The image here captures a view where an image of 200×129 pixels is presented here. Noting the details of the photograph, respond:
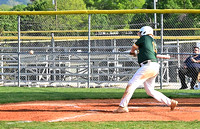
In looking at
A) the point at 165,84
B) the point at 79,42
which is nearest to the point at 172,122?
the point at 165,84

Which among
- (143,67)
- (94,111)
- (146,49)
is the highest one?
(146,49)

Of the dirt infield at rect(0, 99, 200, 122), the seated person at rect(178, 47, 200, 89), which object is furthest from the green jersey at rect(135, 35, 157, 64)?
the seated person at rect(178, 47, 200, 89)

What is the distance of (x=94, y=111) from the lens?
9711 mm

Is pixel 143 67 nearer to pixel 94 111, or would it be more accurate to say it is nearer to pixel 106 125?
pixel 94 111

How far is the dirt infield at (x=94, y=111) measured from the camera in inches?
339

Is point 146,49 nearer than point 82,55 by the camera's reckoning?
Yes

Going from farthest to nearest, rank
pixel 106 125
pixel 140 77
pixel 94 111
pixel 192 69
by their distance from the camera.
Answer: pixel 192 69
pixel 94 111
pixel 140 77
pixel 106 125

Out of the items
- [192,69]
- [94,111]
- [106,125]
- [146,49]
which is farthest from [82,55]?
[106,125]

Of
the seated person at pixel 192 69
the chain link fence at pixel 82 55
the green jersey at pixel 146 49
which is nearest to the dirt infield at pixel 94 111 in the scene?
the green jersey at pixel 146 49

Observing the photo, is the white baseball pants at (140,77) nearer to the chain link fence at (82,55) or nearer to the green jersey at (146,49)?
the green jersey at (146,49)

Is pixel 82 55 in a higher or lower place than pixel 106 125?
higher

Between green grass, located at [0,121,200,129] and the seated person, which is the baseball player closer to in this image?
green grass, located at [0,121,200,129]

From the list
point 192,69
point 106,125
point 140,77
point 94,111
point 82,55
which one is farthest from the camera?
point 82,55

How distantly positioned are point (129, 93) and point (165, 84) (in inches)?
365
